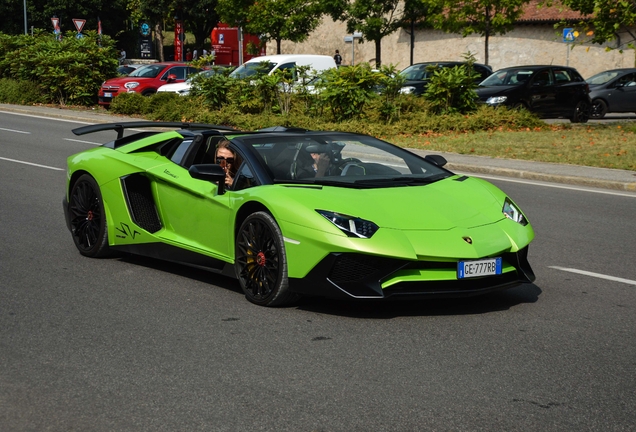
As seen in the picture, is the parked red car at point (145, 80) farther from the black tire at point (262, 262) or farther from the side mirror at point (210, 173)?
the black tire at point (262, 262)

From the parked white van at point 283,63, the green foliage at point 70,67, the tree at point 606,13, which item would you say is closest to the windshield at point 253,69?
the parked white van at point 283,63

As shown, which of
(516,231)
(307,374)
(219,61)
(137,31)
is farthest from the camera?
Result: (137,31)

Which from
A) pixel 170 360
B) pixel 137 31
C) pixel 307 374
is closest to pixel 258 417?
pixel 307 374

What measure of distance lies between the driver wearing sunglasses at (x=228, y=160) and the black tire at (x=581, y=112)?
21659 millimetres

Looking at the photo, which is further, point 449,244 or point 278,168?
point 278,168

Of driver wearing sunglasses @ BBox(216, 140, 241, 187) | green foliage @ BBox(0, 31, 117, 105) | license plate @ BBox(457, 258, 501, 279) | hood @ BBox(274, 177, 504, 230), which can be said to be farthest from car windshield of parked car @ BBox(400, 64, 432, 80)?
license plate @ BBox(457, 258, 501, 279)

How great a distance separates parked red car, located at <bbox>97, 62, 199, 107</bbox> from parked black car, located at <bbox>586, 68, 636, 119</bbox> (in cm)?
1319

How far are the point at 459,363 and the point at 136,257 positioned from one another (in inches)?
165

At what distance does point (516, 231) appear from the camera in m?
6.80

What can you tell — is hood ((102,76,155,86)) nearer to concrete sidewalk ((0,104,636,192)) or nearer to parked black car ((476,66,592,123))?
parked black car ((476,66,592,123))

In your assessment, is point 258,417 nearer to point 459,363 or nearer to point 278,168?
point 459,363

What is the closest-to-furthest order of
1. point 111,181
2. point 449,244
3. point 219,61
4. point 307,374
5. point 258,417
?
point 258,417
point 307,374
point 449,244
point 111,181
point 219,61

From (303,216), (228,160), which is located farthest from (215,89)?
(303,216)

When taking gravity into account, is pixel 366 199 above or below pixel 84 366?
above
